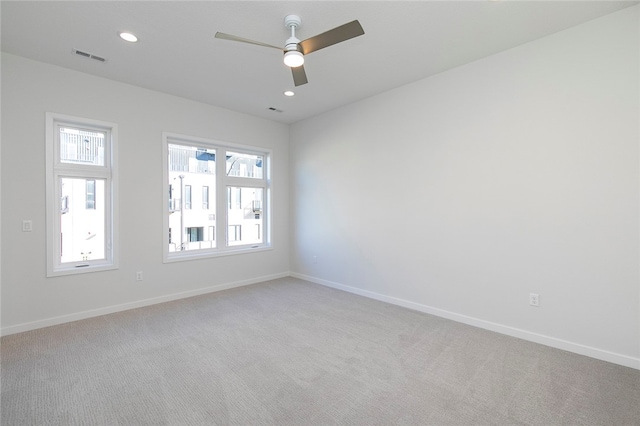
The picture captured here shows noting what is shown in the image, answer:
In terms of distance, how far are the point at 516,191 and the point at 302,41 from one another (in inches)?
99.4

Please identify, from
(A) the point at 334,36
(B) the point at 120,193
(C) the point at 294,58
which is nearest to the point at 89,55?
(B) the point at 120,193

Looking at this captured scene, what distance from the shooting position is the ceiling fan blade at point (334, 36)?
2089mm

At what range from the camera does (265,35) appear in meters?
2.78

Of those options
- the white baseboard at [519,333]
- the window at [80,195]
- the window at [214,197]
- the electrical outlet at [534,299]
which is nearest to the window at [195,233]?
the window at [214,197]

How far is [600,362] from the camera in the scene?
8.34 ft

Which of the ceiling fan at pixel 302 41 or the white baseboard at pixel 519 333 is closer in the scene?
the ceiling fan at pixel 302 41

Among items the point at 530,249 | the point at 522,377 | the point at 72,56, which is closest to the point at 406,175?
the point at 530,249

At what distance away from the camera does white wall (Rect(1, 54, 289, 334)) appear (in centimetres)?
316

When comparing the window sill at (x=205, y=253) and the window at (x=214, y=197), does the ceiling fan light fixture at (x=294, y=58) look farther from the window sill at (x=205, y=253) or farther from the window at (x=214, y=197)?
the window sill at (x=205, y=253)

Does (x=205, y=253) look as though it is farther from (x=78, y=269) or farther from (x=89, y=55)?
(x=89, y=55)

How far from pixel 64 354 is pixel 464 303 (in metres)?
4.07

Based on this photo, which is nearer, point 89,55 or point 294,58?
point 294,58

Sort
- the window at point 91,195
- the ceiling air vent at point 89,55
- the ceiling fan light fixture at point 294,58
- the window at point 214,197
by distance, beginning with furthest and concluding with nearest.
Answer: the window at point 214,197
the window at point 91,195
the ceiling air vent at point 89,55
the ceiling fan light fixture at point 294,58

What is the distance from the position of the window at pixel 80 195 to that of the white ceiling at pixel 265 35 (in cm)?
74
